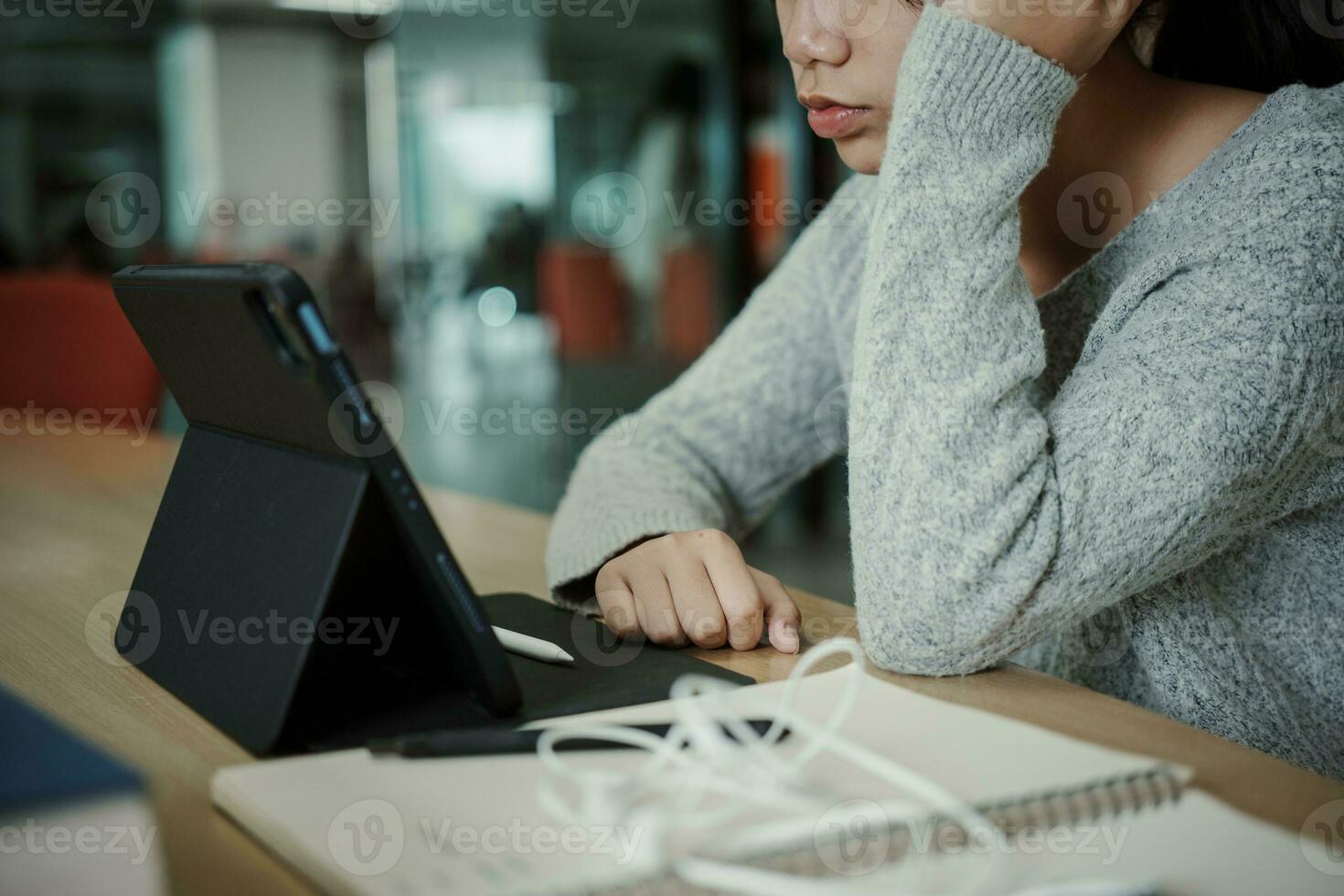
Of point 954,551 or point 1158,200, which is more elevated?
point 1158,200

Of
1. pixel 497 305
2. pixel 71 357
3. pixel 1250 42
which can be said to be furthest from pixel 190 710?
pixel 497 305

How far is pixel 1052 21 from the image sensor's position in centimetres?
73

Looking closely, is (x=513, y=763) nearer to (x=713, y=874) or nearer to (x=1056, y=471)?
(x=713, y=874)

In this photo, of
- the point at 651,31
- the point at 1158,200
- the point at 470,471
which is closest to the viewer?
the point at 1158,200

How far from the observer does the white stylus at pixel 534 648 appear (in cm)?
66

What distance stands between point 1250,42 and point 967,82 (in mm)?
404

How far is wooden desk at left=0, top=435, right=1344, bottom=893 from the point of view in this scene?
1.52ft

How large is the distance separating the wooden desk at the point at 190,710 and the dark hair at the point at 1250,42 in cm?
55

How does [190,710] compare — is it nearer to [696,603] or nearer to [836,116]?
[696,603]

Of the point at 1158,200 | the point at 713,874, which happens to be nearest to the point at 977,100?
the point at 1158,200

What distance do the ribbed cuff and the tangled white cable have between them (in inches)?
14.3

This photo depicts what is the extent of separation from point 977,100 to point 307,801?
52cm

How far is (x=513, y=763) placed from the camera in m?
0.48

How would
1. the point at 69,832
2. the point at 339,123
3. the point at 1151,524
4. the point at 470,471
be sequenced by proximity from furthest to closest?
the point at 339,123 → the point at 470,471 → the point at 1151,524 → the point at 69,832
